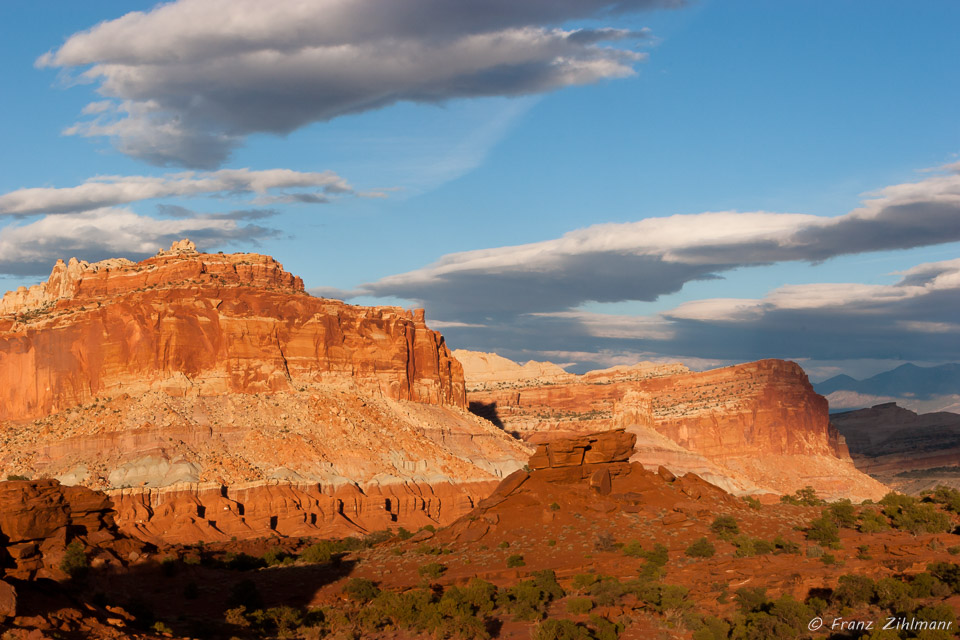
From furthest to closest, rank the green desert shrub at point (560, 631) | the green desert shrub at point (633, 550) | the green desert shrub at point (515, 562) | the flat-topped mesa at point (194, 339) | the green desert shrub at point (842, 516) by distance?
the flat-topped mesa at point (194, 339) → the green desert shrub at point (842, 516) → the green desert shrub at point (515, 562) → the green desert shrub at point (633, 550) → the green desert shrub at point (560, 631)

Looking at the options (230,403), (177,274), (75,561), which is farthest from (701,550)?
(177,274)

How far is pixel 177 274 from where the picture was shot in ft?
413

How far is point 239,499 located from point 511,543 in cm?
4563

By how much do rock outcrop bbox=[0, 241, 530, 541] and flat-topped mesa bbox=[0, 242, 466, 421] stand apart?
0.62 feet

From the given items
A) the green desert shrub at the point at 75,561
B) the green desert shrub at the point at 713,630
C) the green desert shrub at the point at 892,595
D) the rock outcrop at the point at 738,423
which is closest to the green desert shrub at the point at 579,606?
the green desert shrub at the point at 713,630

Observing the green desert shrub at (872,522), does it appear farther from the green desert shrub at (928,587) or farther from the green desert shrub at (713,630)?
the green desert shrub at (713,630)

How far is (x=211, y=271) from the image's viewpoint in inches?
5034

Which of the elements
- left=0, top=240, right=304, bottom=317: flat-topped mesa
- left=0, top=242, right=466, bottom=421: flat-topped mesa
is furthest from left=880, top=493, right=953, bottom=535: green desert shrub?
left=0, top=240, right=304, bottom=317: flat-topped mesa

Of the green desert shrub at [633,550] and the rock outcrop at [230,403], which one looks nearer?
the green desert shrub at [633,550]

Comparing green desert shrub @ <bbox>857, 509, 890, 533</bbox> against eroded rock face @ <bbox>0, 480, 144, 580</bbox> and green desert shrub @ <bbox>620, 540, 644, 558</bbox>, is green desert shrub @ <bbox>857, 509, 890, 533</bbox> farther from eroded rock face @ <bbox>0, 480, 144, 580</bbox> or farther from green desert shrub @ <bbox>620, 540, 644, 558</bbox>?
eroded rock face @ <bbox>0, 480, 144, 580</bbox>

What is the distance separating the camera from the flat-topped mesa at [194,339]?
115 meters

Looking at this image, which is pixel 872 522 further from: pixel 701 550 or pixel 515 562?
pixel 515 562

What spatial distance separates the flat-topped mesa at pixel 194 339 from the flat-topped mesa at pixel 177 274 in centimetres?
16

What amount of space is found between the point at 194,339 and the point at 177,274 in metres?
13.0
